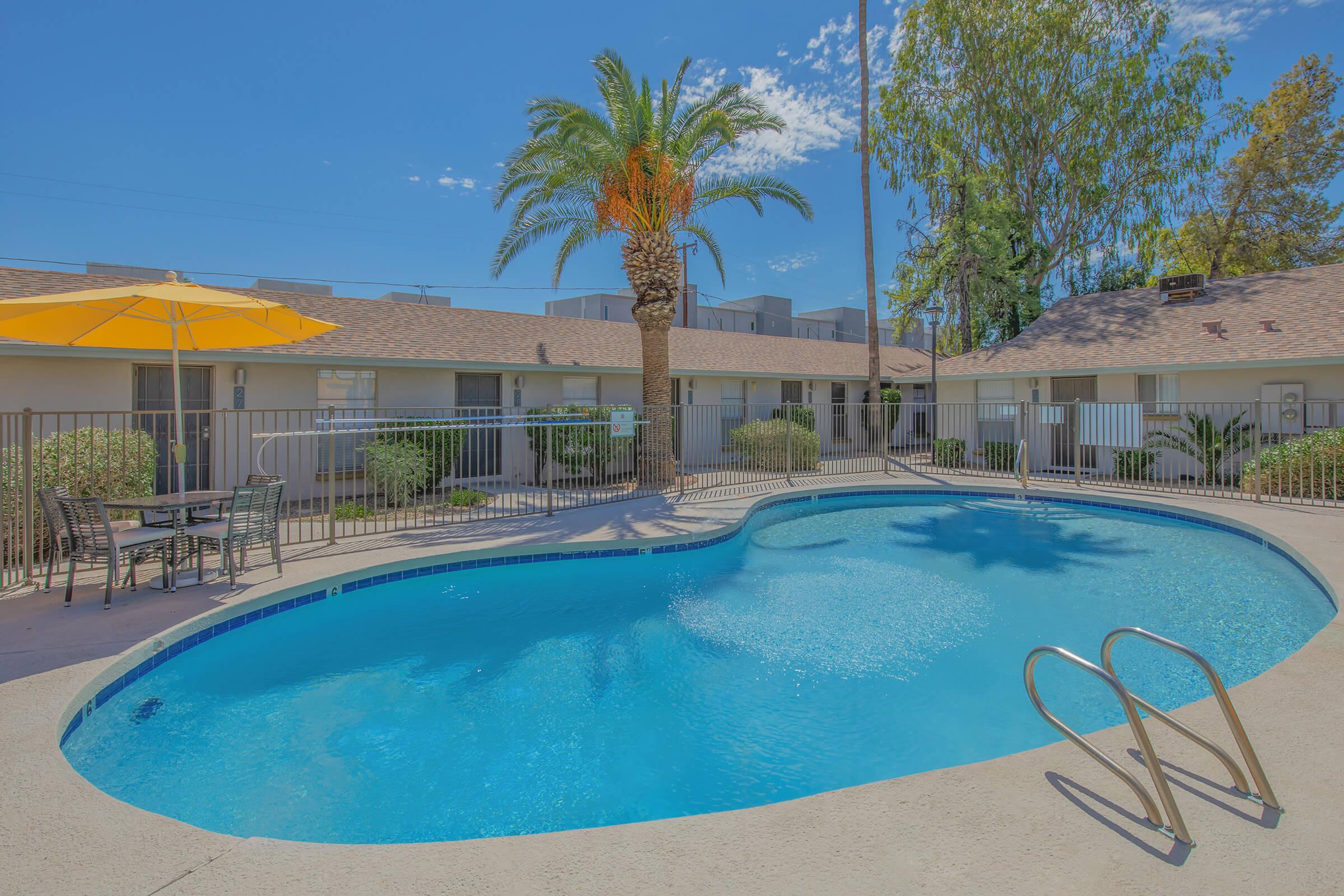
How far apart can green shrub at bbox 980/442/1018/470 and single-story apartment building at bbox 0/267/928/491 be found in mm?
4916

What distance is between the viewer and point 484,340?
1532cm

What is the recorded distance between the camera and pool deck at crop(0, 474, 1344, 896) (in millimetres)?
2324

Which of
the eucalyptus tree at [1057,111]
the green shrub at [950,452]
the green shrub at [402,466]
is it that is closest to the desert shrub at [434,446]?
the green shrub at [402,466]

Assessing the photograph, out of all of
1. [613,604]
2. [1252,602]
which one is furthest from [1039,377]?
[613,604]

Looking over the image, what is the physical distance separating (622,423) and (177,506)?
7.23 metres

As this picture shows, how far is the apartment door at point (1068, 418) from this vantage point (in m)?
16.6

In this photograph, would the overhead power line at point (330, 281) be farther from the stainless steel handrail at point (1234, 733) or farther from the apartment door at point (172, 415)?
the stainless steel handrail at point (1234, 733)

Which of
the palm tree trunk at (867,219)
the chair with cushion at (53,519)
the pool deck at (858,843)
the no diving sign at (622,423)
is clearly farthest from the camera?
the palm tree trunk at (867,219)

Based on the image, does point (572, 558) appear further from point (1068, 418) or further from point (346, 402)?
point (1068, 418)

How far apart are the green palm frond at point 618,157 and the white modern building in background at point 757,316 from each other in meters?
13.0

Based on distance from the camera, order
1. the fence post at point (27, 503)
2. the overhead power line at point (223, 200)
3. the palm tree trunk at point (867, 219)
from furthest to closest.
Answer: the overhead power line at point (223, 200) < the palm tree trunk at point (867, 219) < the fence post at point (27, 503)

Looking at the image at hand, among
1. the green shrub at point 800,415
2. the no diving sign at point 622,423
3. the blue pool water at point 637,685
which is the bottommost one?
the blue pool water at point 637,685

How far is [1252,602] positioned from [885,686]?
4.99 m


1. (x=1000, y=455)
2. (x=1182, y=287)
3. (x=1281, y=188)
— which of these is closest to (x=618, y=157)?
(x=1000, y=455)
